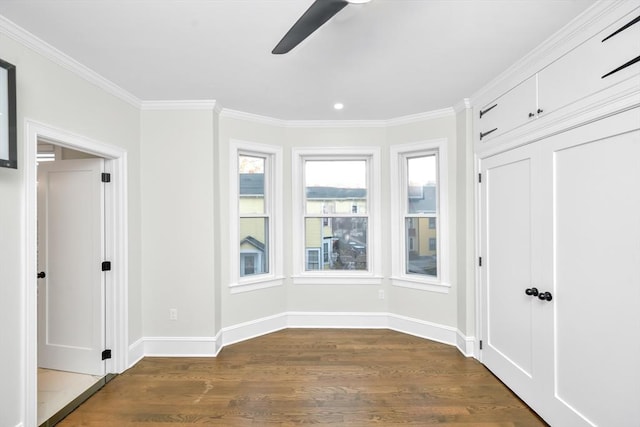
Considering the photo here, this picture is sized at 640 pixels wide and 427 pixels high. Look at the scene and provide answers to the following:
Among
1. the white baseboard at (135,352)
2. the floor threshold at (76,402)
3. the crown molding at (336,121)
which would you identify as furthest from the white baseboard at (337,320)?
the crown molding at (336,121)

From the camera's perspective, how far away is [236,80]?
2830 mm

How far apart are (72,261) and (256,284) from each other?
1792mm

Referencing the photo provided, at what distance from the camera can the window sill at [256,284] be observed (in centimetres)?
370

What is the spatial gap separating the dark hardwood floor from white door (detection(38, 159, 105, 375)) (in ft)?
1.68

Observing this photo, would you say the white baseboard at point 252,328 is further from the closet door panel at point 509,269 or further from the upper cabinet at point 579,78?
the upper cabinet at point 579,78

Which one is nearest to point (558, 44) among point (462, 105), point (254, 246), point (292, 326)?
point (462, 105)

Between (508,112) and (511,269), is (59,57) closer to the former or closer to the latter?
(508,112)

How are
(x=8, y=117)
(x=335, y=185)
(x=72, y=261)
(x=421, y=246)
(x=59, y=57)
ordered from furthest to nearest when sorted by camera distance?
1. (x=335, y=185)
2. (x=421, y=246)
3. (x=72, y=261)
4. (x=59, y=57)
5. (x=8, y=117)

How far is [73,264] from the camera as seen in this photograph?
296 cm

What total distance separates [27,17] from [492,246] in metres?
3.71

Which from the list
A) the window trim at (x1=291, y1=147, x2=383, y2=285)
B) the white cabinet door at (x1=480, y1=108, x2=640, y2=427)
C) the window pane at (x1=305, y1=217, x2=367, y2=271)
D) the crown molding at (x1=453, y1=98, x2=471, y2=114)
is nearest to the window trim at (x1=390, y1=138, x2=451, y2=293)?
the window trim at (x1=291, y1=147, x2=383, y2=285)

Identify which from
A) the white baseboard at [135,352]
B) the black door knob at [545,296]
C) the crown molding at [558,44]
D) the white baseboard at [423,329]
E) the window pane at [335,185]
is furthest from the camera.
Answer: the window pane at [335,185]

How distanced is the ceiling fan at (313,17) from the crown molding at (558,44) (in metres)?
1.43

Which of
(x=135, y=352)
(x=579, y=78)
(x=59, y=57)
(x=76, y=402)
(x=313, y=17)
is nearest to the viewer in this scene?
(x=313, y=17)
